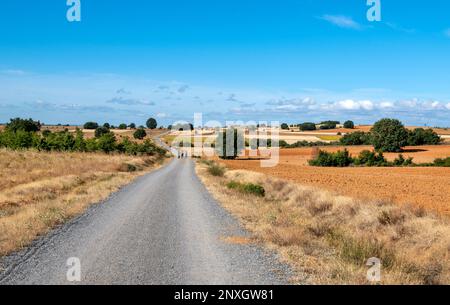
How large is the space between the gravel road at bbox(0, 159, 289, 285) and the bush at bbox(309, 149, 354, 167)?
6111 cm

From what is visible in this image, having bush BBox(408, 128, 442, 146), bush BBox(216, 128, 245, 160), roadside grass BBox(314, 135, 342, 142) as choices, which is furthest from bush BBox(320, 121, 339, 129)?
bush BBox(216, 128, 245, 160)

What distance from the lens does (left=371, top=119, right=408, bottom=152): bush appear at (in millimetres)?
98438

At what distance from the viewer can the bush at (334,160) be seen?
73.8 metres

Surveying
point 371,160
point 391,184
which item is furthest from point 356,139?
point 391,184

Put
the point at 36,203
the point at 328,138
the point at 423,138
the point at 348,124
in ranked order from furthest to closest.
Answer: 1. the point at 348,124
2. the point at 328,138
3. the point at 423,138
4. the point at 36,203

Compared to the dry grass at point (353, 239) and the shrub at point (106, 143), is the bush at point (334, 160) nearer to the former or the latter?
the shrub at point (106, 143)

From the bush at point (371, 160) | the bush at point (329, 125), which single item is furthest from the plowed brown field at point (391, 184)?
the bush at point (329, 125)

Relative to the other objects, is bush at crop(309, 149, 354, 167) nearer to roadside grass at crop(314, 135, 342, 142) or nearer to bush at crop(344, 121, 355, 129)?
roadside grass at crop(314, 135, 342, 142)

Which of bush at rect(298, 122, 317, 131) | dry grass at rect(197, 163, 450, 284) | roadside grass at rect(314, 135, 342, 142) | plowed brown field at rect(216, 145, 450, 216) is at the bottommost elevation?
plowed brown field at rect(216, 145, 450, 216)

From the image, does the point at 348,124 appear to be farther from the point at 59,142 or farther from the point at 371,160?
the point at 59,142

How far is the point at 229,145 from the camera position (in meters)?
104

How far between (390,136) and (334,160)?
103 ft
